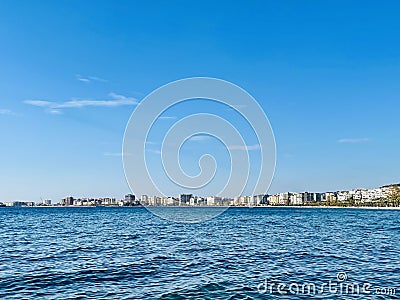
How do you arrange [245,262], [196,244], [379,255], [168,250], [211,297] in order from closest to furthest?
[211,297], [245,262], [379,255], [168,250], [196,244]

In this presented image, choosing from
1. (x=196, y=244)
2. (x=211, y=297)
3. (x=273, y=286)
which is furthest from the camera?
(x=196, y=244)

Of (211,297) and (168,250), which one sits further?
(168,250)

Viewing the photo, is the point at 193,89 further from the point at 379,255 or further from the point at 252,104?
the point at 379,255

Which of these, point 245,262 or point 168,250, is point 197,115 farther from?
point 168,250

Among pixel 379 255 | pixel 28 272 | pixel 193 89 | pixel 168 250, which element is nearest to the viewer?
pixel 193 89

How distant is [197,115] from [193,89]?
3.42 meters

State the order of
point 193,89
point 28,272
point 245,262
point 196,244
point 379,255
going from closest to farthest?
point 193,89, point 28,272, point 245,262, point 379,255, point 196,244

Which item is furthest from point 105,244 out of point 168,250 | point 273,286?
point 273,286

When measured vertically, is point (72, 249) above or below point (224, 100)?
below

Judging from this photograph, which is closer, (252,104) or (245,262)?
(252,104)

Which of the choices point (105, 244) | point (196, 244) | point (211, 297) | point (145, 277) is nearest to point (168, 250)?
point (196, 244)

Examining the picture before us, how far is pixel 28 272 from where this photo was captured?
2514 centimetres

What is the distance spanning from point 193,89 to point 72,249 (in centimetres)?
2140

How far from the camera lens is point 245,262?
93.5 feet
